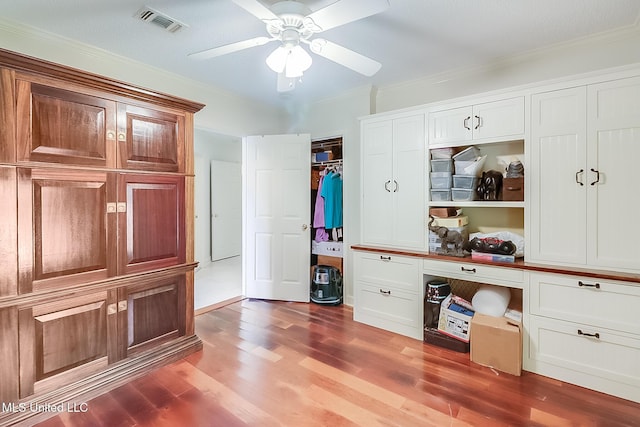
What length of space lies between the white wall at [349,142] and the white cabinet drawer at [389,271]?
0.48 meters

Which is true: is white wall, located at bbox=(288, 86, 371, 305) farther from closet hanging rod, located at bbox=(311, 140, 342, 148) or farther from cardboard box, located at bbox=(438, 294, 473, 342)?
cardboard box, located at bbox=(438, 294, 473, 342)

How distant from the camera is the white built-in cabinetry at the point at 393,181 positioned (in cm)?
285

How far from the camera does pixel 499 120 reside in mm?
2447

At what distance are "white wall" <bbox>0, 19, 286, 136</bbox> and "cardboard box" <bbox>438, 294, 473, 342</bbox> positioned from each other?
2.87 m

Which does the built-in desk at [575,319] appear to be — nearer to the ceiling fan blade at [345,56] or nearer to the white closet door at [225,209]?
the ceiling fan blade at [345,56]

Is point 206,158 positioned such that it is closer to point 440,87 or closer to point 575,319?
point 440,87

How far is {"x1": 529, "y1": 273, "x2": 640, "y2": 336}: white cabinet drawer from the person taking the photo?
76.9 inches

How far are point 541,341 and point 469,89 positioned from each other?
7.22 feet

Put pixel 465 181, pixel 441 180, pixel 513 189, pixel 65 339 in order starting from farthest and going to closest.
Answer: pixel 441 180 < pixel 465 181 < pixel 513 189 < pixel 65 339

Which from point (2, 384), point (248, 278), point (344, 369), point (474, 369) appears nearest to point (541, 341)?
point (474, 369)

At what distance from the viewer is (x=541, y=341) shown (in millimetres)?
2234

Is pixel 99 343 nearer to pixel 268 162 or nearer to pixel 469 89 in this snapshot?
pixel 268 162

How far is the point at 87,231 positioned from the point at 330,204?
7.75 feet

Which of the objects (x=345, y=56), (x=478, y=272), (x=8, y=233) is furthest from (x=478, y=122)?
(x=8, y=233)
